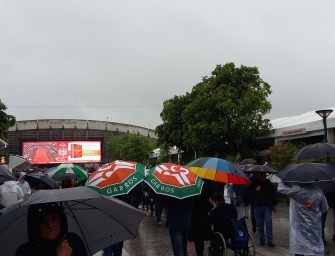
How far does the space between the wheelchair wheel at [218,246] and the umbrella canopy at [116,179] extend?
6.12 ft

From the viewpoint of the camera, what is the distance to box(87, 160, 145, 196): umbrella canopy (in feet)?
16.5

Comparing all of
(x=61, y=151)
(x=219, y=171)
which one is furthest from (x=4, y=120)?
(x=61, y=151)

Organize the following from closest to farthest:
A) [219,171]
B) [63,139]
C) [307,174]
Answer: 1. [307,174]
2. [219,171]
3. [63,139]

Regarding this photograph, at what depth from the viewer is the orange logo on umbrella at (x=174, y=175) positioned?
552 cm

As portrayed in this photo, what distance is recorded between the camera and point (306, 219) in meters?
6.09

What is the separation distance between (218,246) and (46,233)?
418cm

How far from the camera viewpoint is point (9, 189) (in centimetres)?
820

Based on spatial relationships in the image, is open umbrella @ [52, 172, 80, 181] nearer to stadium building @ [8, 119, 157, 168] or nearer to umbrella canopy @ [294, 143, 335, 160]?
umbrella canopy @ [294, 143, 335, 160]

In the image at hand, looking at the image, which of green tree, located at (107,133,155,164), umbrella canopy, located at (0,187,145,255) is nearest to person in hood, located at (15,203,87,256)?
umbrella canopy, located at (0,187,145,255)

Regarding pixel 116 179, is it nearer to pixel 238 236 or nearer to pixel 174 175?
pixel 174 175

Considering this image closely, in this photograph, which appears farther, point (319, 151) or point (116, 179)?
point (319, 151)

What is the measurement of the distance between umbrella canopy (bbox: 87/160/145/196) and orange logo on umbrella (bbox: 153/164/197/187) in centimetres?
30

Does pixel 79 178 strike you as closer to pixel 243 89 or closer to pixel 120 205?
pixel 120 205

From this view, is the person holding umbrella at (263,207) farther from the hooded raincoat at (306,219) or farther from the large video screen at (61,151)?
the large video screen at (61,151)
